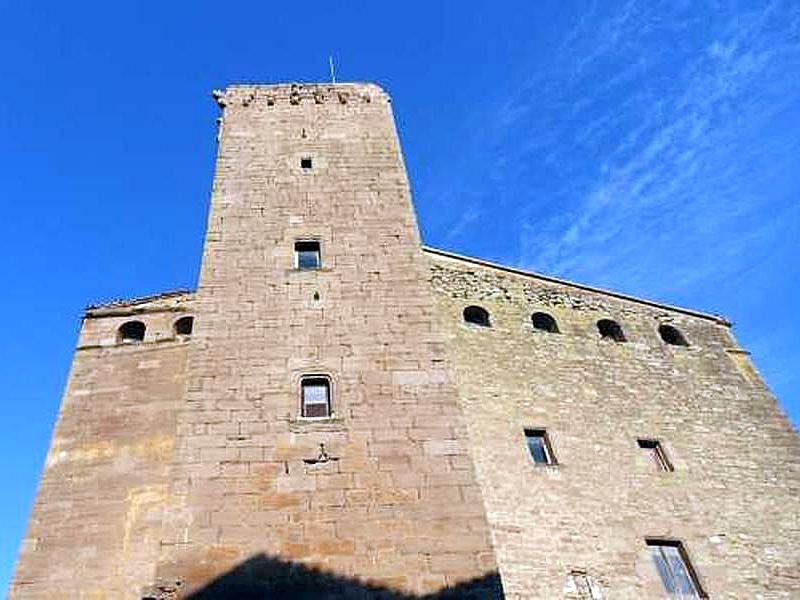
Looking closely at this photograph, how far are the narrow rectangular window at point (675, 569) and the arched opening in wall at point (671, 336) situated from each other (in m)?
5.99

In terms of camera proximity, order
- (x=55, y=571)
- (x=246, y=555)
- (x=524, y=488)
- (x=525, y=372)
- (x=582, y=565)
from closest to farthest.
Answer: (x=246, y=555)
(x=55, y=571)
(x=582, y=565)
(x=524, y=488)
(x=525, y=372)

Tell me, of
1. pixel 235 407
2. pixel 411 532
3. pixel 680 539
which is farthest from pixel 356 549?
pixel 680 539

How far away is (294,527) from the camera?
8.13 meters

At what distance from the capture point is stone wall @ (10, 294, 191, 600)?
10883 mm

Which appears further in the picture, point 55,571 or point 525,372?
point 525,372

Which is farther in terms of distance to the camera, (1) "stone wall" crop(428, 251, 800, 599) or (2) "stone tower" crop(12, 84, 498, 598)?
(1) "stone wall" crop(428, 251, 800, 599)

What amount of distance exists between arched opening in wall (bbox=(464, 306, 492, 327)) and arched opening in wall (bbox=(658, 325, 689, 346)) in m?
4.60

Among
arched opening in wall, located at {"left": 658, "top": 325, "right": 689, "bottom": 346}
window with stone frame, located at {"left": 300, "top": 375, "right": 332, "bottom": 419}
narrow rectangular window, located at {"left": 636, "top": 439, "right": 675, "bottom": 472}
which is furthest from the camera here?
arched opening in wall, located at {"left": 658, "top": 325, "right": 689, "bottom": 346}

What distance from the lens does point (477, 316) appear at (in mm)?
15758

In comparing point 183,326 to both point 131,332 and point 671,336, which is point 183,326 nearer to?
point 131,332

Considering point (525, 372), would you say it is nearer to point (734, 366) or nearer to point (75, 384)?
point (734, 366)

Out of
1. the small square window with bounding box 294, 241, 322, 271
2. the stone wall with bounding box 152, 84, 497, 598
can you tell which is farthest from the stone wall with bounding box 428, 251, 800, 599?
the small square window with bounding box 294, 241, 322, 271

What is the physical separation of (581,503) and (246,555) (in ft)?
21.8

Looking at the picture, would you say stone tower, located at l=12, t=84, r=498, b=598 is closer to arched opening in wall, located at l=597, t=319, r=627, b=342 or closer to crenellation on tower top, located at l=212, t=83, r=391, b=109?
crenellation on tower top, located at l=212, t=83, r=391, b=109
